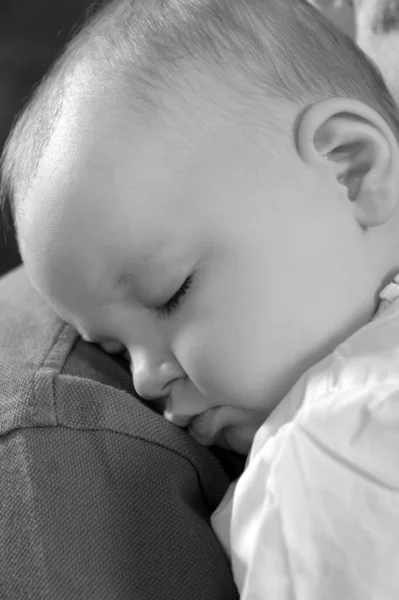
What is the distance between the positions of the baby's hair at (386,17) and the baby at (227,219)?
0.74 ft

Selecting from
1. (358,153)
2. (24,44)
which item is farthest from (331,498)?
(24,44)

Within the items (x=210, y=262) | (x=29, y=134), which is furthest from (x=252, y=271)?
(x=29, y=134)

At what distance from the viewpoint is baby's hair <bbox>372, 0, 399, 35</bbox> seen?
2.98 ft

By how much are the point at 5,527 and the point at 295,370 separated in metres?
0.24

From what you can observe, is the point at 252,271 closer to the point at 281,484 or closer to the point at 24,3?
the point at 281,484

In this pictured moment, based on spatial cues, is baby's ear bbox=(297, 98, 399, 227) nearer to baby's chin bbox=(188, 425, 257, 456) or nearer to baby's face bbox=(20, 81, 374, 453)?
baby's face bbox=(20, 81, 374, 453)

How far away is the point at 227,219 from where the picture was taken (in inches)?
25.5

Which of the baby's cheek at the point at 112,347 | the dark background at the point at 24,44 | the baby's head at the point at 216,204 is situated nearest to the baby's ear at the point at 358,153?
the baby's head at the point at 216,204

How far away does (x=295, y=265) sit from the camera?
651 millimetres

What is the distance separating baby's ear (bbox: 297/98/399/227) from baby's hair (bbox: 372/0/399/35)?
26 centimetres

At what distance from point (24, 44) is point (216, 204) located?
114 centimetres

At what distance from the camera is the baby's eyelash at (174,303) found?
66 centimetres

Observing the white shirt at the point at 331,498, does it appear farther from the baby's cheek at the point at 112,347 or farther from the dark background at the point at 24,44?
the dark background at the point at 24,44

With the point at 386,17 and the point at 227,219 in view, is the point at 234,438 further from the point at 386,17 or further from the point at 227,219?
the point at 386,17
